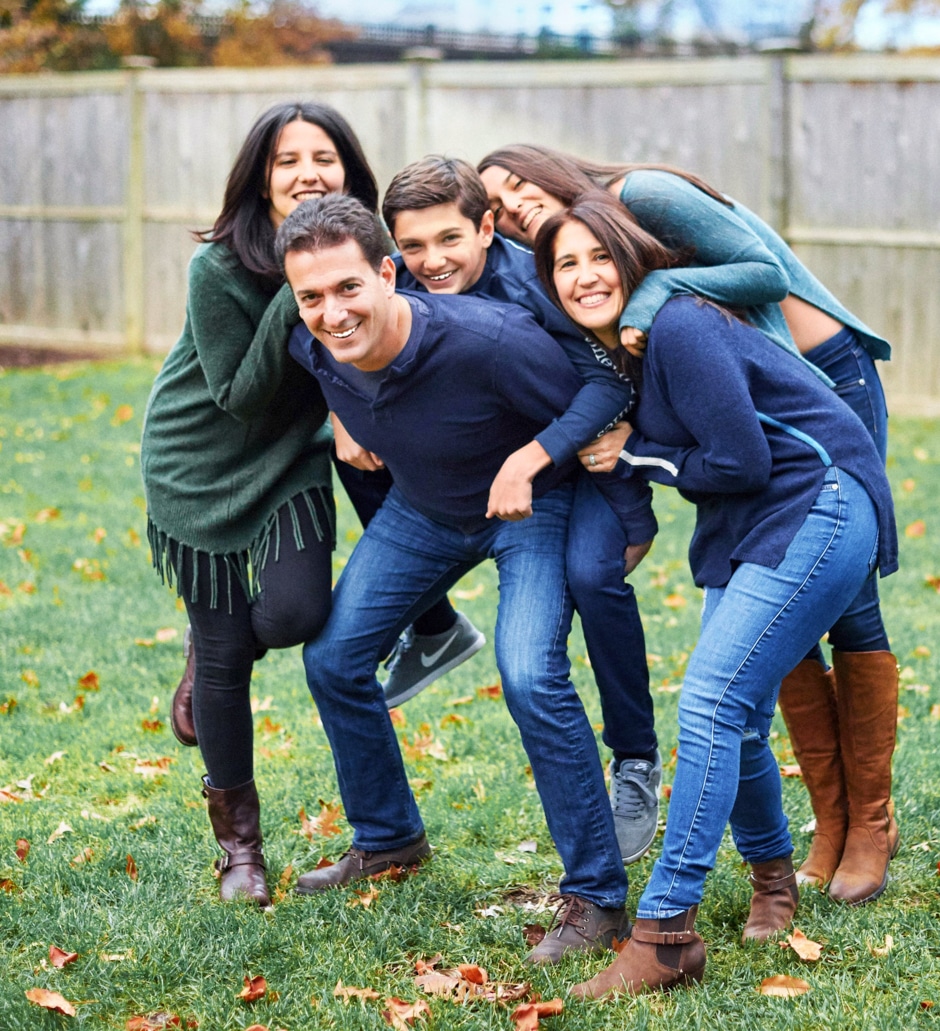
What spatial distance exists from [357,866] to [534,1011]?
94cm

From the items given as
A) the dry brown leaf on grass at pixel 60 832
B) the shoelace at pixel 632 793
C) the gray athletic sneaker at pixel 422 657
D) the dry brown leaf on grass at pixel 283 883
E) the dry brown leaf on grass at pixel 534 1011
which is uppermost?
the gray athletic sneaker at pixel 422 657

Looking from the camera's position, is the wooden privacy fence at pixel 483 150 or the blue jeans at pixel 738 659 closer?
the blue jeans at pixel 738 659

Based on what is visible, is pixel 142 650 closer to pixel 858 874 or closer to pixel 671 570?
pixel 671 570

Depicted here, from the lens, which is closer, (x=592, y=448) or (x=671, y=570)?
(x=592, y=448)

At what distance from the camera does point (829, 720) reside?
150 inches

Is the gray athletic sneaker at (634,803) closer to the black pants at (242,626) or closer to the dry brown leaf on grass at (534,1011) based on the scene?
the dry brown leaf on grass at (534,1011)

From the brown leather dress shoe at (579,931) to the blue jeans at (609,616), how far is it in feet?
1.62

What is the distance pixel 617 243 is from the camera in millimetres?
3229

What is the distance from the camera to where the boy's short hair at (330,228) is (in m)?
3.35

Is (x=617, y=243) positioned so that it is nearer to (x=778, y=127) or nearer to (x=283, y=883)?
(x=283, y=883)

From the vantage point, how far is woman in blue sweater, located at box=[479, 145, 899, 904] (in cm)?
364

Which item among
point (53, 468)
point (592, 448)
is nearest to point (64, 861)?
point (592, 448)

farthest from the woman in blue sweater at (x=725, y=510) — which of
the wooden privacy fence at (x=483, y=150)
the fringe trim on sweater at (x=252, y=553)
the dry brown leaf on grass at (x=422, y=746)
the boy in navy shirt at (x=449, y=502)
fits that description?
the wooden privacy fence at (x=483, y=150)

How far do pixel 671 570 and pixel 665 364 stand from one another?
4.24 meters
